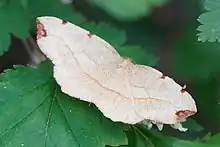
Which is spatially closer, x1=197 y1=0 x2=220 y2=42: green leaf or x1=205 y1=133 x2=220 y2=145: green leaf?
x1=197 y1=0 x2=220 y2=42: green leaf

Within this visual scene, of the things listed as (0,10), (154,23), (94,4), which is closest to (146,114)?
(0,10)

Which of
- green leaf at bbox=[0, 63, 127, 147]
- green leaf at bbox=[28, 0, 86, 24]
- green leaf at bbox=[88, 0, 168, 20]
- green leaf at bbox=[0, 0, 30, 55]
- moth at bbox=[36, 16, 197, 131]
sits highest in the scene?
green leaf at bbox=[88, 0, 168, 20]

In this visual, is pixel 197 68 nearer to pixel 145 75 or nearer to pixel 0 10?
pixel 0 10

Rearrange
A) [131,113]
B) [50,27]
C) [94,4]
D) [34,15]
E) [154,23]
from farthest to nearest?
[154,23], [94,4], [34,15], [50,27], [131,113]

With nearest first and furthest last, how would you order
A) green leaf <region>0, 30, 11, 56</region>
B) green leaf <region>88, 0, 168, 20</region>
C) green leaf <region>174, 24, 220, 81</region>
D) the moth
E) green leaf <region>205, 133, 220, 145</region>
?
the moth → green leaf <region>205, 133, 220, 145</region> → green leaf <region>0, 30, 11, 56</region> → green leaf <region>174, 24, 220, 81</region> → green leaf <region>88, 0, 168, 20</region>

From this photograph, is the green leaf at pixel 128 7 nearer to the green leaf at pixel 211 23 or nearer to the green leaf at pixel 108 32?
the green leaf at pixel 108 32

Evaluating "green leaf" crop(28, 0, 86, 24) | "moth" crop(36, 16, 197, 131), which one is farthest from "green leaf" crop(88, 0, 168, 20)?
"moth" crop(36, 16, 197, 131)

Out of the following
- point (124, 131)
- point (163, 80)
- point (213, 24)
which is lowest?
point (124, 131)

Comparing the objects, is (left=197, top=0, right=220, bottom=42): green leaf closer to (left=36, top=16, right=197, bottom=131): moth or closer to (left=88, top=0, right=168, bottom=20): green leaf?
(left=36, top=16, right=197, bottom=131): moth
